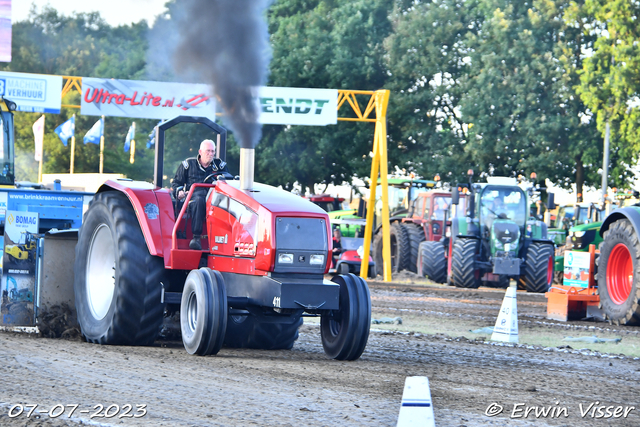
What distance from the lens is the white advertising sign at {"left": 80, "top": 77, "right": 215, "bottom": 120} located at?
21.7 meters

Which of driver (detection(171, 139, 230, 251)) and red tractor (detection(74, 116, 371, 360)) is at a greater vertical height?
driver (detection(171, 139, 230, 251))

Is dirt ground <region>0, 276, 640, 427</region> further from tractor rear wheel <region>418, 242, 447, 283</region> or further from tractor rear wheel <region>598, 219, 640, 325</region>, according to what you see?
Answer: tractor rear wheel <region>418, 242, 447, 283</region>

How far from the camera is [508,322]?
10.3 meters

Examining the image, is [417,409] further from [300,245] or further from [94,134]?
[94,134]

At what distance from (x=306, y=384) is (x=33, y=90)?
55.2ft

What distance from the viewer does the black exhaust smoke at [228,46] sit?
8758 mm

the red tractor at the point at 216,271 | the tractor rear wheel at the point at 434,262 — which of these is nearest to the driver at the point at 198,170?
the red tractor at the point at 216,271

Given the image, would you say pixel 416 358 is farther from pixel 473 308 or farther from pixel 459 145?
pixel 459 145

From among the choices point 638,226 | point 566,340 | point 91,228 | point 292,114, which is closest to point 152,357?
point 91,228

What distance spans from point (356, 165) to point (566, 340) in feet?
90.8

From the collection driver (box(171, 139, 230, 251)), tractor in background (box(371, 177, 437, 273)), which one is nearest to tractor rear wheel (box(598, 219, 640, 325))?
driver (box(171, 139, 230, 251))

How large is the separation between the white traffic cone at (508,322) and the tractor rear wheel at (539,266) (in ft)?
30.5

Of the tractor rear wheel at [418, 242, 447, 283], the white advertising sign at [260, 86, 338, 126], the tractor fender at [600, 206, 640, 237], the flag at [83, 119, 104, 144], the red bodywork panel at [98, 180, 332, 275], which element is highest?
the flag at [83, 119, 104, 144]
